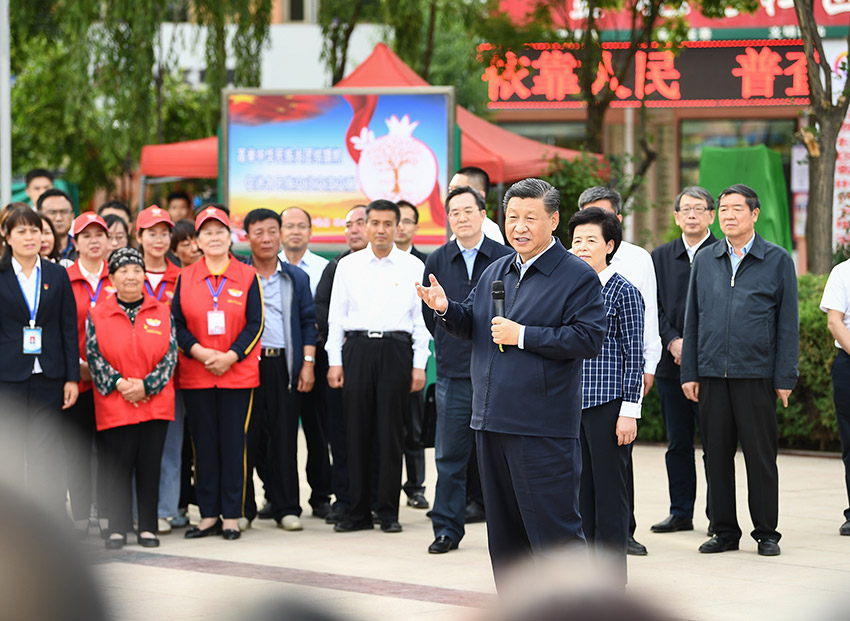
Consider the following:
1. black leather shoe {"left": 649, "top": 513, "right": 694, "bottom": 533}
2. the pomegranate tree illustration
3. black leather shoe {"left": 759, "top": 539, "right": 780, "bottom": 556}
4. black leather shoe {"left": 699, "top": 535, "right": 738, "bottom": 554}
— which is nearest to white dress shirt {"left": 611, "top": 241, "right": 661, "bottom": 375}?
black leather shoe {"left": 699, "top": 535, "right": 738, "bottom": 554}

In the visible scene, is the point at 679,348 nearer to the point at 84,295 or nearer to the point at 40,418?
the point at 84,295

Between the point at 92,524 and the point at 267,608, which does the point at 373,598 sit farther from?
the point at 267,608

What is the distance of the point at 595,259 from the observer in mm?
6270

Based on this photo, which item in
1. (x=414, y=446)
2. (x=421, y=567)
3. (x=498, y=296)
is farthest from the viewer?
(x=414, y=446)

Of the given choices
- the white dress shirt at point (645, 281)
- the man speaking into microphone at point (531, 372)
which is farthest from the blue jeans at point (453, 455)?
the man speaking into microphone at point (531, 372)

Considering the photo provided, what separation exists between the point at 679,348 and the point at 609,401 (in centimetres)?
204

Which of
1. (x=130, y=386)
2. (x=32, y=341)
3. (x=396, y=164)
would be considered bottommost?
(x=130, y=386)

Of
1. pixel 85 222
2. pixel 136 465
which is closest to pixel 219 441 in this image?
pixel 136 465

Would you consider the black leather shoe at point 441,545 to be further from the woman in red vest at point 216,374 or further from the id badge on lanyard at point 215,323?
the id badge on lanyard at point 215,323

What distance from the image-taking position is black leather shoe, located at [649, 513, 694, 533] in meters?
8.05

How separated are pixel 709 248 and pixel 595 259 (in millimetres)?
1490

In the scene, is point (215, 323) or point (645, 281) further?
point (215, 323)

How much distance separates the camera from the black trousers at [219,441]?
8.03 m

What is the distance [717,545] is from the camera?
7.37 metres
